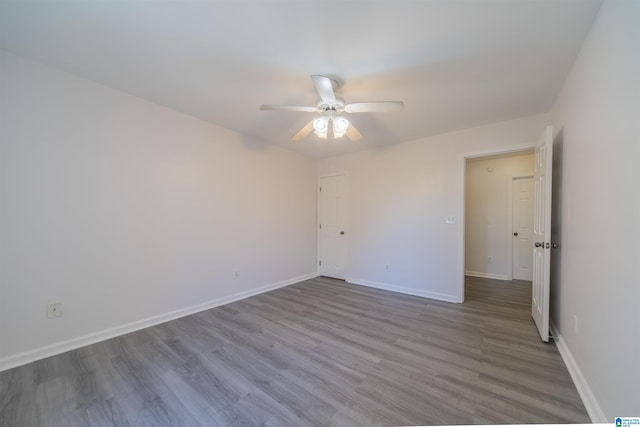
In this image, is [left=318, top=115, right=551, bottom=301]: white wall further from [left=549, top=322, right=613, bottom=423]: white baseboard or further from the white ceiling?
[left=549, top=322, right=613, bottom=423]: white baseboard

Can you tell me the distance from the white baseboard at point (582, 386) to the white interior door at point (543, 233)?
20cm

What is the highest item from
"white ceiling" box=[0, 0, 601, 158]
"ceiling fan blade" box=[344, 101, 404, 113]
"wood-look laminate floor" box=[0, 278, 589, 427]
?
"white ceiling" box=[0, 0, 601, 158]

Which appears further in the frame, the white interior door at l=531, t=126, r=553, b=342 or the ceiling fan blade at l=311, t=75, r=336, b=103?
the white interior door at l=531, t=126, r=553, b=342

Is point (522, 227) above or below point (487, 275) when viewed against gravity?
above

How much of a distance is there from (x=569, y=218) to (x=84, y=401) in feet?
12.4

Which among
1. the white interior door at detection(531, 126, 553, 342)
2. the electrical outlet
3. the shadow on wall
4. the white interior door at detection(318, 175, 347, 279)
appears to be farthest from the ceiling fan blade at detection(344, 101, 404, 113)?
the electrical outlet

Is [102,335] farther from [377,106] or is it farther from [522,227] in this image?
[522,227]

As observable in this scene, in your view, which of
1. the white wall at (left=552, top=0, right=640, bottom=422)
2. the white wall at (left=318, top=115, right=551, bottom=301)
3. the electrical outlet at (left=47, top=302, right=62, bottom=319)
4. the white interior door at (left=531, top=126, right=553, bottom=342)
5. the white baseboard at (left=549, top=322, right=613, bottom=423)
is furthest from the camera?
the white wall at (left=318, top=115, right=551, bottom=301)

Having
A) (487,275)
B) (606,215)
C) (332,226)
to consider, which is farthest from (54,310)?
(487,275)

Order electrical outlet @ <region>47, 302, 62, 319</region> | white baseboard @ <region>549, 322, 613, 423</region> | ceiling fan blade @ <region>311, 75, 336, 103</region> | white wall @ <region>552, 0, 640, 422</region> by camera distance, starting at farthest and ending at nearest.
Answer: electrical outlet @ <region>47, 302, 62, 319</region> < ceiling fan blade @ <region>311, 75, 336, 103</region> < white baseboard @ <region>549, 322, 613, 423</region> < white wall @ <region>552, 0, 640, 422</region>

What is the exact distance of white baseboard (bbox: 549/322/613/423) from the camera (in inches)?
52.2

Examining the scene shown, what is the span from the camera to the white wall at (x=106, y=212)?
1886 millimetres

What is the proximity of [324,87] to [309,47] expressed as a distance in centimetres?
28

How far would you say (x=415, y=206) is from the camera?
3676mm
